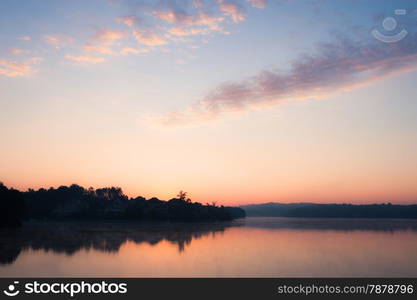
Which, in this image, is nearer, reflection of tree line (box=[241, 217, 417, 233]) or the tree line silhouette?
reflection of tree line (box=[241, 217, 417, 233])

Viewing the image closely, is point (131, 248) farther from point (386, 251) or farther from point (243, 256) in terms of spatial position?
point (386, 251)

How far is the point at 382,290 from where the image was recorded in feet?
61.2

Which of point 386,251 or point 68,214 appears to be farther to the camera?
point 68,214

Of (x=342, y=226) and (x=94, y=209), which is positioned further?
(x=94, y=209)

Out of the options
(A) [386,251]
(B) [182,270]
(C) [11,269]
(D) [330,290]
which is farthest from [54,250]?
(A) [386,251]

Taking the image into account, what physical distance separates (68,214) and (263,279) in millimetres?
127161

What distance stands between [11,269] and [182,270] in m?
10.9

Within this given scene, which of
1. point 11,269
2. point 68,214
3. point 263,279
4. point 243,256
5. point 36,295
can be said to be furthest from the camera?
point 68,214

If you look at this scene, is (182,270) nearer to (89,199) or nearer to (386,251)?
(386,251)

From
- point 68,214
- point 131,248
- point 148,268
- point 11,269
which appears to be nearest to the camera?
point 11,269

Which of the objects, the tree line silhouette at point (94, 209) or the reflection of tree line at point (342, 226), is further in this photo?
the tree line silhouette at point (94, 209)

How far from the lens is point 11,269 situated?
82.6 feet

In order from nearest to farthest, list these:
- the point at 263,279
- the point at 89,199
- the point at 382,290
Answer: the point at 382,290 → the point at 263,279 → the point at 89,199

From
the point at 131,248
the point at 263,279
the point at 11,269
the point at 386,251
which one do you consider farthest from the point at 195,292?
the point at 386,251
